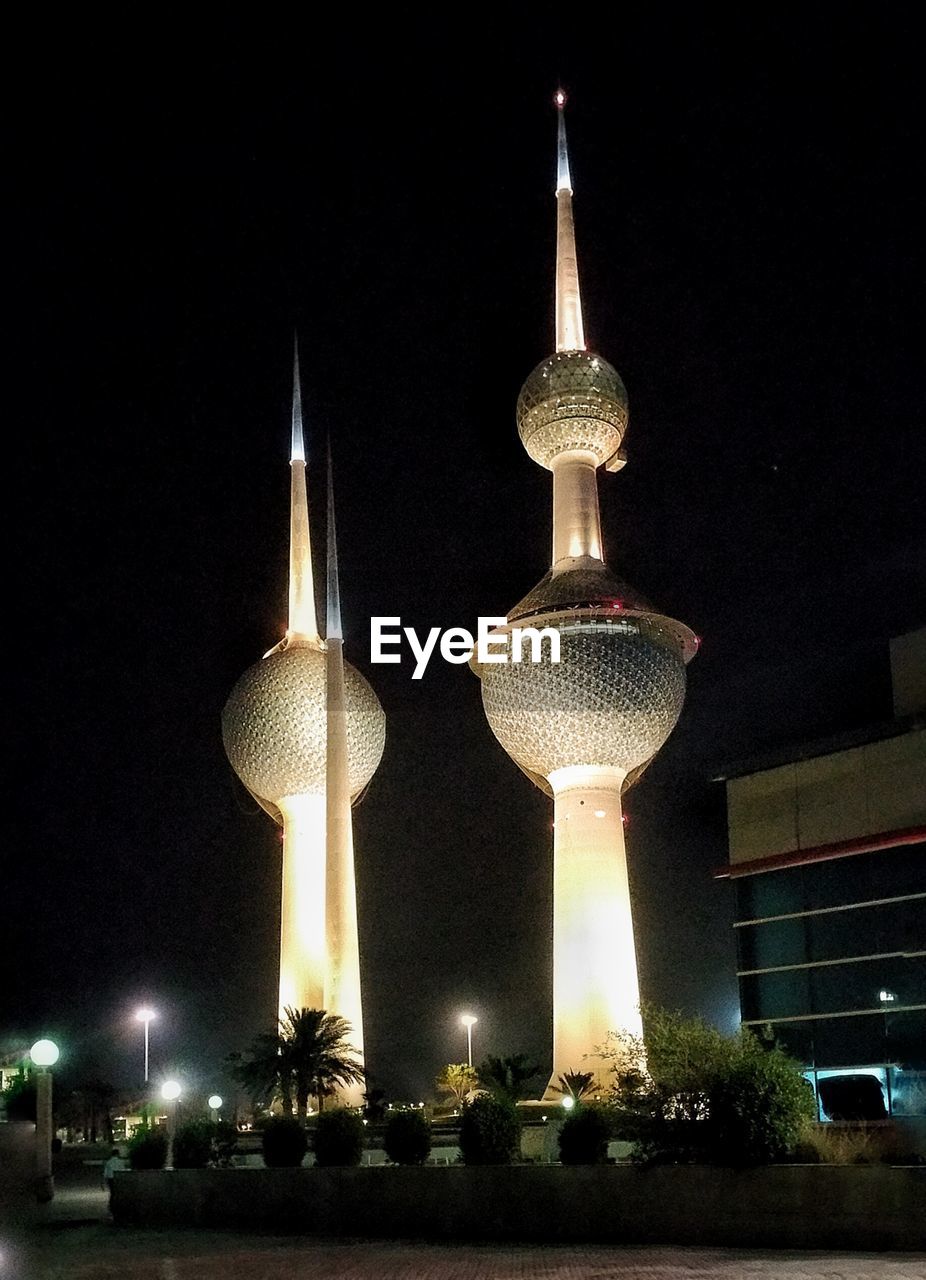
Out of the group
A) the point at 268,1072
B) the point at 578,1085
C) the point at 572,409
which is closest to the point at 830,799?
the point at 578,1085

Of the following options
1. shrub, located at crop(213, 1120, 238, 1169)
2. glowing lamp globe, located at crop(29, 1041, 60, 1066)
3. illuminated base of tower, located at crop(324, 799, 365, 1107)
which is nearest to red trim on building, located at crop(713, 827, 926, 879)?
illuminated base of tower, located at crop(324, 799, 365, 1107)

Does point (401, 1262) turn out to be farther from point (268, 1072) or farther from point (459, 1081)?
point (459, 1081)

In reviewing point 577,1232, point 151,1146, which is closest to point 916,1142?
point 577,1232

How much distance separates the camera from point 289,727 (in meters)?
62.4

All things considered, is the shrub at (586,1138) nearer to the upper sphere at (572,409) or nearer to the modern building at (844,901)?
the modern building at (844,901)

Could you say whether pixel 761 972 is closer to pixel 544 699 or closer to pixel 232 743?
pixel 544 699

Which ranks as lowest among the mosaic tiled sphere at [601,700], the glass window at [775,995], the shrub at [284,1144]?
the shrub at [284,1144]

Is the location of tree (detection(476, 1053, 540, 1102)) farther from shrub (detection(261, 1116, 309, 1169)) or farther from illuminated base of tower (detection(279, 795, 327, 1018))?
illuminated base of tower (detection(279, 795, 327, 1018))

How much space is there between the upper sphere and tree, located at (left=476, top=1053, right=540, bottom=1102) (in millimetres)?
25258

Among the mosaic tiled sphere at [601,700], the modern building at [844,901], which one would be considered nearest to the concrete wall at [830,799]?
the modern building at [844,901]

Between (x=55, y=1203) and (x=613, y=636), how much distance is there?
2923 centimetres

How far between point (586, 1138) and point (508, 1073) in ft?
62.3

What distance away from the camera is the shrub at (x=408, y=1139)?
23.4m

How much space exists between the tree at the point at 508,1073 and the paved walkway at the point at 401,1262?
17660 mm
